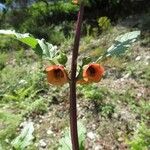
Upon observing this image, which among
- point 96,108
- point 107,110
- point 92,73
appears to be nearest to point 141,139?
point 107,110

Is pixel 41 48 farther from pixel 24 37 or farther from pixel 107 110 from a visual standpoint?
pixel 107 110

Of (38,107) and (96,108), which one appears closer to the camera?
(96,108)

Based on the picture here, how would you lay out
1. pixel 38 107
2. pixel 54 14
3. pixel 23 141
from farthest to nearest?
pixel 54 14
pixel 38 107
pixel 23 141

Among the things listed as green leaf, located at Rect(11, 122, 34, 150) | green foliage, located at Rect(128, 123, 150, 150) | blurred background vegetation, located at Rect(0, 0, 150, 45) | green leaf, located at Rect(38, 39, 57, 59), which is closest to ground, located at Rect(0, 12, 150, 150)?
green foliage, located at Rect(128, 123, 150, 150)

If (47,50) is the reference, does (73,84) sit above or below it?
below

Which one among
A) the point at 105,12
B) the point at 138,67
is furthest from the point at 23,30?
the point at 138,67

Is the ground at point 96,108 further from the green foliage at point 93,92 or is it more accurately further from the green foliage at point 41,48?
the green foliage at point 41,48

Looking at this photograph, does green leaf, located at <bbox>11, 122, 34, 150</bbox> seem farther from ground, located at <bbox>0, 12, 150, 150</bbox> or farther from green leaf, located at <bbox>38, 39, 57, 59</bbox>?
ground, located at <bbox>0, 12, 150, 150</bbox>
